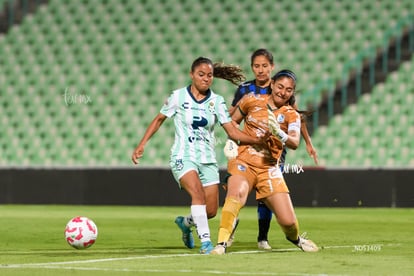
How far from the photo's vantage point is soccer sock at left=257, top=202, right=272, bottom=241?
10.1 meters

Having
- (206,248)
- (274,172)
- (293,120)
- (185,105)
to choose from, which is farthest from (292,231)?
(185,105)

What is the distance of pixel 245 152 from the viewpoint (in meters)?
9.45

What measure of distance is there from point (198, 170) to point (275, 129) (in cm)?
102

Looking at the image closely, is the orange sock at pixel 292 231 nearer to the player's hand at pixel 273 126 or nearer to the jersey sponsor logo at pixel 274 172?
the jersey sponsor logo at pixel 274 172

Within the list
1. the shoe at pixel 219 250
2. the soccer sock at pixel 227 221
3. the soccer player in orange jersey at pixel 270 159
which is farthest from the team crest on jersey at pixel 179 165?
the shoe at pixel 219 250

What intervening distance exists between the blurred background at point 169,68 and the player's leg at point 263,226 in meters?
Result: 10.1

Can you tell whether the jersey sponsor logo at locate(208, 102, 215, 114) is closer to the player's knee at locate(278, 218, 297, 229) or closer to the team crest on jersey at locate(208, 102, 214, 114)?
the team crest on jersey at locate(208, 102, 214, 114)

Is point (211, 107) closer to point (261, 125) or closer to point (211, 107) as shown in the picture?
point (211, 107)

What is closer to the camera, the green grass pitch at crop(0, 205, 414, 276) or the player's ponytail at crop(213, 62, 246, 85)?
the green grass pitch at crop(0, 205, 414, 276)

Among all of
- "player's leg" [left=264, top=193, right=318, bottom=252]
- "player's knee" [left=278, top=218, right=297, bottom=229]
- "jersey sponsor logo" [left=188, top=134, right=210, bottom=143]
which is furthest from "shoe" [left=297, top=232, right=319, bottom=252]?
"jersey sponsor logo" [left=188, top=134, right=210, bottom=143]

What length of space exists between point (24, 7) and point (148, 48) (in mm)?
3478

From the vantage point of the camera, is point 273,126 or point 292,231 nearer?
point 273,126

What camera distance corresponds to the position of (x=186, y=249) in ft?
32.7

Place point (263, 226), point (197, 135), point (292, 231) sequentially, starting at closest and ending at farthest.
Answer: point (292, 231) < point (197, 135) < point (263, 226)
